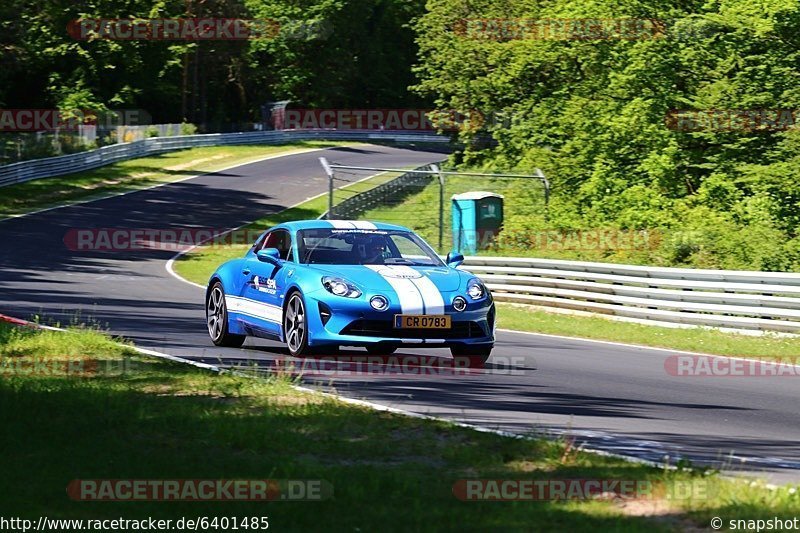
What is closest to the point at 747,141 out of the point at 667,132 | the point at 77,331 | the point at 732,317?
the point at 667,132

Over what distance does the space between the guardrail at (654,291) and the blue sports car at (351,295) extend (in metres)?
6.82

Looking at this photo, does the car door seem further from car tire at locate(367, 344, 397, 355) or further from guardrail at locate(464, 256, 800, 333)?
guardrail at locate(464, 256, 800, 333)

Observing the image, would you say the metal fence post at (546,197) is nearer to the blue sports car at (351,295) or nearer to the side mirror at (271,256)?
the blue sports car at (351,295)

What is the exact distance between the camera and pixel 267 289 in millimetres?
13797

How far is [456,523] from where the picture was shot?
19.3 ft

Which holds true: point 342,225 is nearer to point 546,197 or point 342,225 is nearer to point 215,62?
point 546,197

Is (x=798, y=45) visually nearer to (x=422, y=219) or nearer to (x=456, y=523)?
(x=422, y=219)

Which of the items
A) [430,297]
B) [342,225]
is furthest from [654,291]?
[430,297]

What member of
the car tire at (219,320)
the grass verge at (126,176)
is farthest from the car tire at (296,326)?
the grass verge at (126,176)

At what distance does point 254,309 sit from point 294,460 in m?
6.94

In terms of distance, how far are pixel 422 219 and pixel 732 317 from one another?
13.8m

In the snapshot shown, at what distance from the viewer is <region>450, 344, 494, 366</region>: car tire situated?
13172mm

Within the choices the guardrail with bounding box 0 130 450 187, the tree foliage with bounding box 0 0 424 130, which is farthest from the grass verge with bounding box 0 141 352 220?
the tree foliage with bounding box 0 0 424 130

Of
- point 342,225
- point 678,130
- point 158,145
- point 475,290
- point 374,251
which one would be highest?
point 678,130
